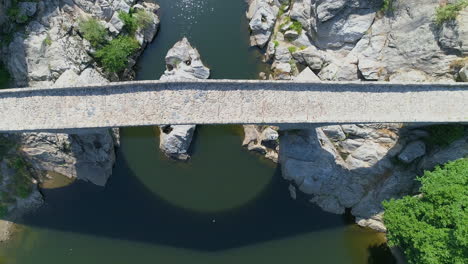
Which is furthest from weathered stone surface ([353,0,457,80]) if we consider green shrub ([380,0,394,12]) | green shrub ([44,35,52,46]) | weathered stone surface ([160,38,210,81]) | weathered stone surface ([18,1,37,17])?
weathered stone surface ([18,1,37,17])

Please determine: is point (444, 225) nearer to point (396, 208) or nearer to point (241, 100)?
point (396, 208)

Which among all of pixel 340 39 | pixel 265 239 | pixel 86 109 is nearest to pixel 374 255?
pixel 265 239

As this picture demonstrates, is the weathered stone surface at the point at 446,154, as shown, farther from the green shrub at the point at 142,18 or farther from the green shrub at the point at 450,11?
the green shrub at the point at 142,18

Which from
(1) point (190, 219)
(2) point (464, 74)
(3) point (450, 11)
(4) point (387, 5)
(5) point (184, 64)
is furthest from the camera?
(5) point (184, 64)

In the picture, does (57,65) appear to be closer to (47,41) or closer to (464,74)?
(47,41)

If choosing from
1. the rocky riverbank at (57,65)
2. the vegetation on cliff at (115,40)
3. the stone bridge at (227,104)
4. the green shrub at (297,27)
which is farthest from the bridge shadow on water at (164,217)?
the green shrub at (297,27)

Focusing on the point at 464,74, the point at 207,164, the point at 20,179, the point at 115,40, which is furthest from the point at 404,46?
the point at 20,179
